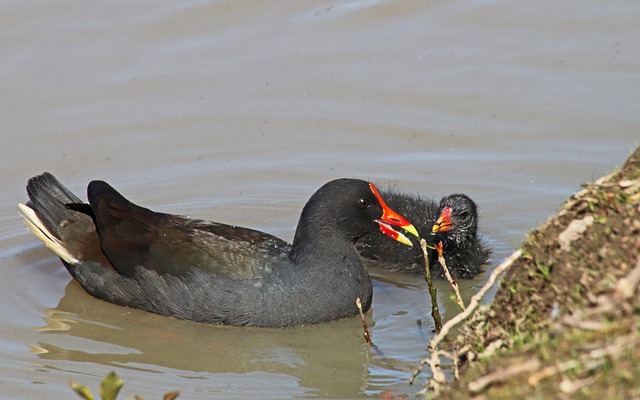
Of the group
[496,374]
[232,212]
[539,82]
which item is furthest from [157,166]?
[496,374]

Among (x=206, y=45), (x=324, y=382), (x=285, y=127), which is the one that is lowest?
(x=324, y=382)

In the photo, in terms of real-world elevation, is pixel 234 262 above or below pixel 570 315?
below

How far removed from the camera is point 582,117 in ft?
31.4

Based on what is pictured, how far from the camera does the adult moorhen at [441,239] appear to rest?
26.2ft

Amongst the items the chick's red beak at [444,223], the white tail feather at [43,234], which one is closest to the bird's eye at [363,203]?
the chick's red beak at [444,223]

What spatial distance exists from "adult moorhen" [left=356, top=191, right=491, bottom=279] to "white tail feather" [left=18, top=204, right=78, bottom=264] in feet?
7.65

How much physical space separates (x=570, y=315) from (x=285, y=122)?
238 inches

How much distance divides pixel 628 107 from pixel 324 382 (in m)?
4.66

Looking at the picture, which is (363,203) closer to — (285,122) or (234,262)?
(234,262)

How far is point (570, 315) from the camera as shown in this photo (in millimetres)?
4047

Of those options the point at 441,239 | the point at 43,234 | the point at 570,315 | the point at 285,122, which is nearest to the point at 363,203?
the point at 441,239

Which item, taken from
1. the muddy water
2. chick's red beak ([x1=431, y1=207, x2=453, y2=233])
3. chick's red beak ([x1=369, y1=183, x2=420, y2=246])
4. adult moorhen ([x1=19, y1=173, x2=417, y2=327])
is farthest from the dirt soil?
chick's red beak ([x1=431, y1=207, x2=453, y2=233])

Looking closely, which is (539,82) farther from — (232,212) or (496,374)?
(496,374)

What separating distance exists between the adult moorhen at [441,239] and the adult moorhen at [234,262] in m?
0.60
